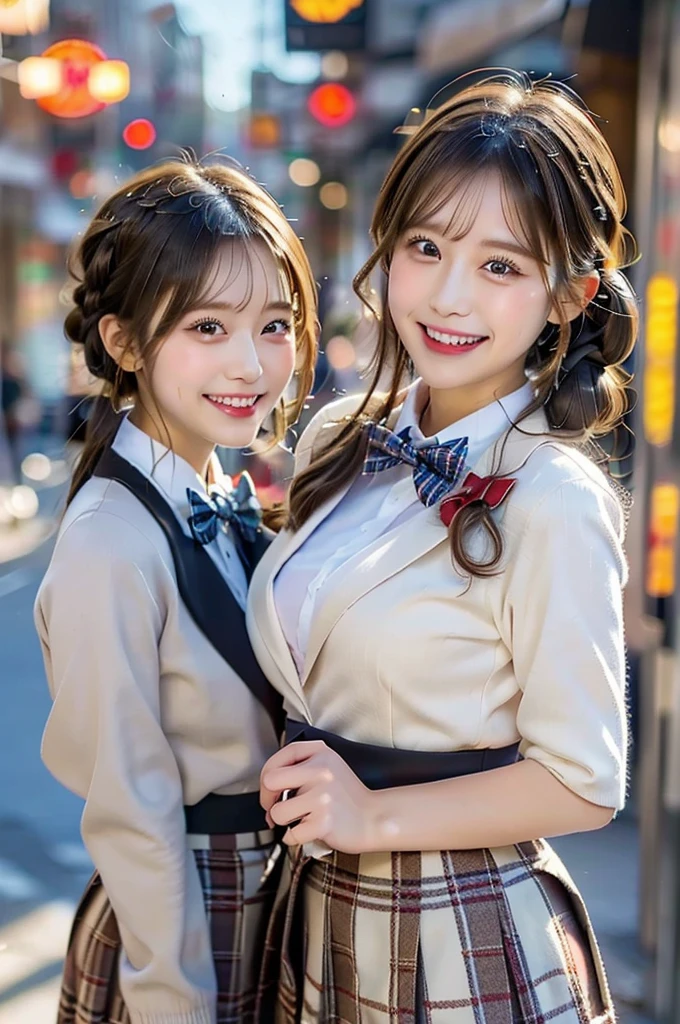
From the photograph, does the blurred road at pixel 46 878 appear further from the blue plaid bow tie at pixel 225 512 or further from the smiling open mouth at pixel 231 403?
the smiling open mouth at pixel 231 403

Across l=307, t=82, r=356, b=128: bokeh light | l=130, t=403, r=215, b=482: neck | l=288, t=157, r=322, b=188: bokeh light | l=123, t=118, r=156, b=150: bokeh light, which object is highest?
l=288, t=157, r=322, b=188: bokeh light

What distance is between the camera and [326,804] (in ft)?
4.23

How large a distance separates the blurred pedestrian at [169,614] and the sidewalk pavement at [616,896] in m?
1.54

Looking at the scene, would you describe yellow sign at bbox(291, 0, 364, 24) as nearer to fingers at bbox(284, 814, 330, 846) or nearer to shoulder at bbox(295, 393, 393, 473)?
shoulder at bbox(295, 393, 393, 473)

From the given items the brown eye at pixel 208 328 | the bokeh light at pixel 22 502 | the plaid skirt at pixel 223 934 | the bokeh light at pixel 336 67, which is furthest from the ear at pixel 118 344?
the bokeh light at pixel 336 67

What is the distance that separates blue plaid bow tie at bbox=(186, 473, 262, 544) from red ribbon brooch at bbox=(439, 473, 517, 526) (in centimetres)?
39

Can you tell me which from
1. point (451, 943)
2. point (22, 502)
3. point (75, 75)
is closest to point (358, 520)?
point (451, 943)

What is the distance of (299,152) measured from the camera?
1220cm

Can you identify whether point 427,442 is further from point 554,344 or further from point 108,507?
point 108,507

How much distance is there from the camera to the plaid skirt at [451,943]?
4.33 feet

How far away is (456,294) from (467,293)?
0.01m

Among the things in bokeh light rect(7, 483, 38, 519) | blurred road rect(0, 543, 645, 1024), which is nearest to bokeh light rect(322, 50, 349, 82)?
bokeh light rect(7, 483, 38, 519)

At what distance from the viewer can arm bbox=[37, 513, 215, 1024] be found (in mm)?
1435

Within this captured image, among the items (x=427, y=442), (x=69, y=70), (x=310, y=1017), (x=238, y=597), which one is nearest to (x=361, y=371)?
(x=427, y=442)
